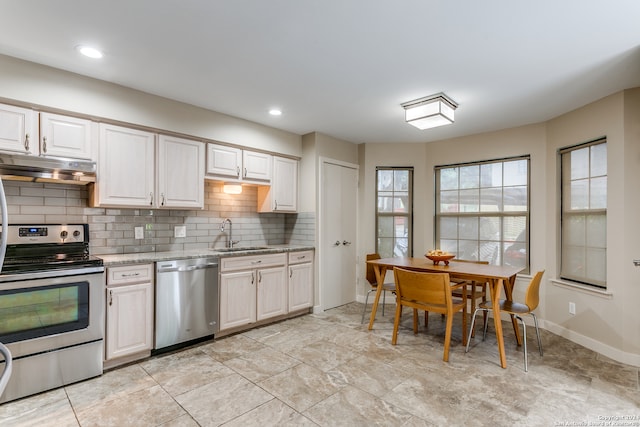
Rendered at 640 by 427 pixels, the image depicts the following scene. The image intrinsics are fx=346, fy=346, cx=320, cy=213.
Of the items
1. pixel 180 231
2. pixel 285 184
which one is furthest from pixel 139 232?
pixel 285 184

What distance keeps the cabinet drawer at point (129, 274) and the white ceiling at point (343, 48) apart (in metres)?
1.57

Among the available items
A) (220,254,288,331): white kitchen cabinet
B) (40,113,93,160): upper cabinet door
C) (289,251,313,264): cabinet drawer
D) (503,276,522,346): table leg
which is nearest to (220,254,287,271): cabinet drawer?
(220,254,288,331): white kitchen cabinet

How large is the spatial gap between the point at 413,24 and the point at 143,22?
164 cm

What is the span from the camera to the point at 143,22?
2.10 m

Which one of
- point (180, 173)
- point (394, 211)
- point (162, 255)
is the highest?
point (180, 173)

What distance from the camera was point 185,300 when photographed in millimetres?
3197

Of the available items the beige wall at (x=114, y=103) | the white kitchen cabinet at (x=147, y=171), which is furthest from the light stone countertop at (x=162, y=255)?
the beige wall at (x=114, y=103)

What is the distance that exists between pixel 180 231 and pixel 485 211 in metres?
3.80

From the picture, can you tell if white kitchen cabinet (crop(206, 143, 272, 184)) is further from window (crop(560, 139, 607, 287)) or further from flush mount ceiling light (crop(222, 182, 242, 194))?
window (crop(560, 139, 607, 287))

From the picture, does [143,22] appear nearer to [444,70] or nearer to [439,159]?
[444,70]

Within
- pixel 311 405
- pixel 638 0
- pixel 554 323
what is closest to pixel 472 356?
pixel 554 323

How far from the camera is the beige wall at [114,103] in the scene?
254 cm

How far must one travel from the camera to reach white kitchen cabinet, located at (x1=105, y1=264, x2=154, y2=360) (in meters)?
2.76

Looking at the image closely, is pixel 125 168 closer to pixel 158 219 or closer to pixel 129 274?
pixel 158 219
